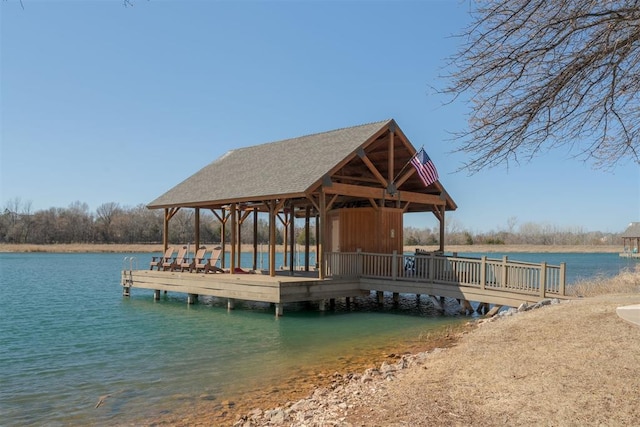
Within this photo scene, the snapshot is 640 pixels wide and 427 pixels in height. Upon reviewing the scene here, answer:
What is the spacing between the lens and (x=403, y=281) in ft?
57.4

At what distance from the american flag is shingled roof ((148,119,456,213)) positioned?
4.86 ft

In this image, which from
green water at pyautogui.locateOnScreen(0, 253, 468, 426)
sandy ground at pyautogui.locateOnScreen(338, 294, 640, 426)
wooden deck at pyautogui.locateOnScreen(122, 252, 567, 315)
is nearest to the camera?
sandy ground at pyautogui.locateOnScreen(338, 294, 640, 426)

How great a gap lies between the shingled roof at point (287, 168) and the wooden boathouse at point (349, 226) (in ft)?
0.18

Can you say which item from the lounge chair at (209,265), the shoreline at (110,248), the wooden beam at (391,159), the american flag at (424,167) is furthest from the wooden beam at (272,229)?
the shoreline at (110,248)

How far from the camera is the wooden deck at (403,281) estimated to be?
1455 centimetres

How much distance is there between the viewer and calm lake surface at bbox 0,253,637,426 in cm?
854

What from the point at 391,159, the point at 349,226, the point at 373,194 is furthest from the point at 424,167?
the point at 349,226

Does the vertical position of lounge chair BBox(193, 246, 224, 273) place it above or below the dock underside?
above

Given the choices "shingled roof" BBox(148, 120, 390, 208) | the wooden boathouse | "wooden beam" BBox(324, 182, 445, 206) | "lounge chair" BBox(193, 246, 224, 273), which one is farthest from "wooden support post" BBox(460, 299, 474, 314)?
"lounge chair" BBox(193, 246, 224, 273)

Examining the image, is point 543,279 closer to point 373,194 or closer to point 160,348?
point 373,194

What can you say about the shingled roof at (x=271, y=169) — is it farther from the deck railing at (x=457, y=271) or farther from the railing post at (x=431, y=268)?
the railing post at (x=431, y=268)

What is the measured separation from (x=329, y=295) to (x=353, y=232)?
2.76 meters

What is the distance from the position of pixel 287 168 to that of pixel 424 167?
16.2ft

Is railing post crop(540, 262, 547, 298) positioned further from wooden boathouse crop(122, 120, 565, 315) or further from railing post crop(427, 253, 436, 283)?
railing post crop(427, 253, 436, 283)
